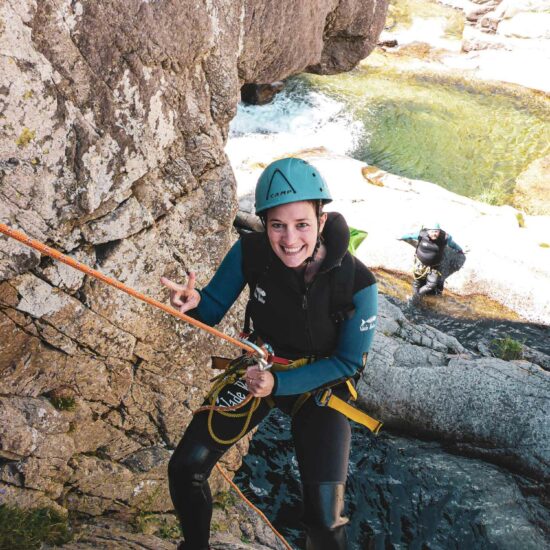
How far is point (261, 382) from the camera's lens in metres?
3.94

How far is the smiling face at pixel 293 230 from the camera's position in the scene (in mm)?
3895

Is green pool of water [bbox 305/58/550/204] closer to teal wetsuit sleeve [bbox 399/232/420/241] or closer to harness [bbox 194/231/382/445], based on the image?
teal wetsuit sleeve [bbox 399/232/420/241]

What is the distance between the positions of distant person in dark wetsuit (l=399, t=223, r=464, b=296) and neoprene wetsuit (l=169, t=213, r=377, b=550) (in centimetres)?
1000

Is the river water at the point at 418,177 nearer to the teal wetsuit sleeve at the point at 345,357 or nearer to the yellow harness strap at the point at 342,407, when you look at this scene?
the yellow harness strap at the point at 342,407

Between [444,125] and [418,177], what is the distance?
21.9ft

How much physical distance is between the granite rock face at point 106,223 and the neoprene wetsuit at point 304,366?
126 centimetres

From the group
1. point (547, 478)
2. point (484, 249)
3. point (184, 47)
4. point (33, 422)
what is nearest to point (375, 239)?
point (484, 249)

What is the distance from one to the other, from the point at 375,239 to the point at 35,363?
39.9 feet

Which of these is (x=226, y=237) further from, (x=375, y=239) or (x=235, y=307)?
(x=375, y=239)

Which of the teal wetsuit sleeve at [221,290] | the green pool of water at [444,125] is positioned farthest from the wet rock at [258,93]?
the teal wetsuit sleeve at [221,290]

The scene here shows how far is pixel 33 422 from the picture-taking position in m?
4.88

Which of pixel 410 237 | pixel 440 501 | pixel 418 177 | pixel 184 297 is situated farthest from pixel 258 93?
pixel 184 297

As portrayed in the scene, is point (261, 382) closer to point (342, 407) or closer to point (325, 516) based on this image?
point (342, 407)

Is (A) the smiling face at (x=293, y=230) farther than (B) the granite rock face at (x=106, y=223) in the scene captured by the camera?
No
